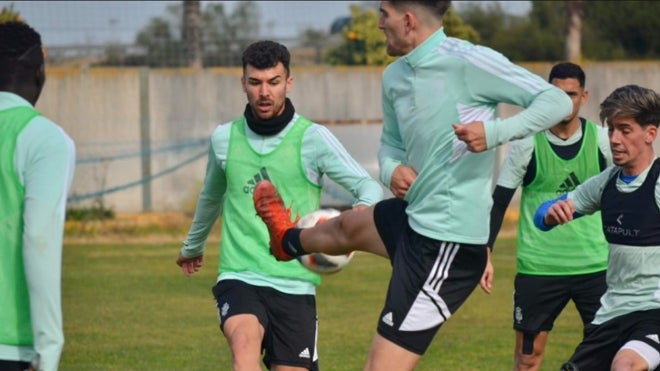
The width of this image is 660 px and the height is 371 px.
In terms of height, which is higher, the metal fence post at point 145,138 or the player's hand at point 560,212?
the player's hand at point 560,212

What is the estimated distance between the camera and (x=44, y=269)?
15.4 feet

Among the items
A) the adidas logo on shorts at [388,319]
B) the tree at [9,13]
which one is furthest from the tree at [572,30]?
the adidas logo on shorts at [388,319]

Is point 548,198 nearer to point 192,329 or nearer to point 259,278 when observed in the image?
point 259,278

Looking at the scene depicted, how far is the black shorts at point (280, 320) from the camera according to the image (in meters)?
7.42

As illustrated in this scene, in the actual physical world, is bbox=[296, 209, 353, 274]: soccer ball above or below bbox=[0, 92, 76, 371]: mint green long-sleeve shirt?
below

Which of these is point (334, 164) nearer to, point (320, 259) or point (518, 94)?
point (320, 259)

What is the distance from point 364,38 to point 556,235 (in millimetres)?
21879

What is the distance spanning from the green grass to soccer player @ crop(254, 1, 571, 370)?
5.34m

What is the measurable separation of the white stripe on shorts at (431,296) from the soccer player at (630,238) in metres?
1.40

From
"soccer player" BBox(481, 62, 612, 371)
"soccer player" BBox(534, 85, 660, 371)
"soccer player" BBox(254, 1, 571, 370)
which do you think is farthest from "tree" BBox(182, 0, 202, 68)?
"soccer player" BBox(254, 1, 571, 370)

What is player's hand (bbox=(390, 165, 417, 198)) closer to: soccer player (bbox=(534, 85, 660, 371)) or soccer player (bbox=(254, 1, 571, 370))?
soccer player (bbox=(254, 1, 571, 370))

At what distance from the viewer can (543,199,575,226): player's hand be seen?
743cm

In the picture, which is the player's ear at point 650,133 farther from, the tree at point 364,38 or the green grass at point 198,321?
the tree at point 364,38

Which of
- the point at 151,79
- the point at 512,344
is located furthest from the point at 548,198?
the point at 151,79
